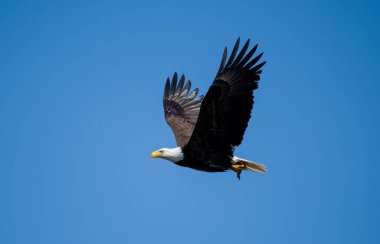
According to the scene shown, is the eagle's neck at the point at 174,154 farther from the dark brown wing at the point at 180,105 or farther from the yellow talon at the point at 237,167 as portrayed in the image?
the dark brown wing at the point at 180,105

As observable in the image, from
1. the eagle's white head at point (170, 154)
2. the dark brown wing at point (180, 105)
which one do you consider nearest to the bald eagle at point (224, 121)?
the eagle's white head at point (170, 154)

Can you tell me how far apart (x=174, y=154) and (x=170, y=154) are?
83 mm

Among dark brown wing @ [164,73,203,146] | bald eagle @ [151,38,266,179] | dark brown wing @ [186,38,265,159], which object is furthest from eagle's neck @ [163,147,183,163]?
dark brown wing @ [164,73,203,146]

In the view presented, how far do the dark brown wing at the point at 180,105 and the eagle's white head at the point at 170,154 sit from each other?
1.39 metres

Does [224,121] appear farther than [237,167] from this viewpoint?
No

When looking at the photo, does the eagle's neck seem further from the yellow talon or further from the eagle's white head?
the yellow talon

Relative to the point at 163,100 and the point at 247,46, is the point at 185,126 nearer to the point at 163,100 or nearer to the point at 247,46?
the point at 163,100

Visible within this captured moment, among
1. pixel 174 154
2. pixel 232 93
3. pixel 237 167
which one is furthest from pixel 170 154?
pixel 232 93

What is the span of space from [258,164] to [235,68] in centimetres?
201

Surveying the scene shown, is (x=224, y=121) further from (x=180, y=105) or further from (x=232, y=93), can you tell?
(x=180, y=105)

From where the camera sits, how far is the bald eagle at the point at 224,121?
9172 millimetres

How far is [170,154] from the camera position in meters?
9.95

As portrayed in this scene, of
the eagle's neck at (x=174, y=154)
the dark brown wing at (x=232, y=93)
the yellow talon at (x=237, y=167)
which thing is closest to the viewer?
the dark brown wing at (x=232, y=93)

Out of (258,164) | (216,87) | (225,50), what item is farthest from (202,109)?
(258,164)
